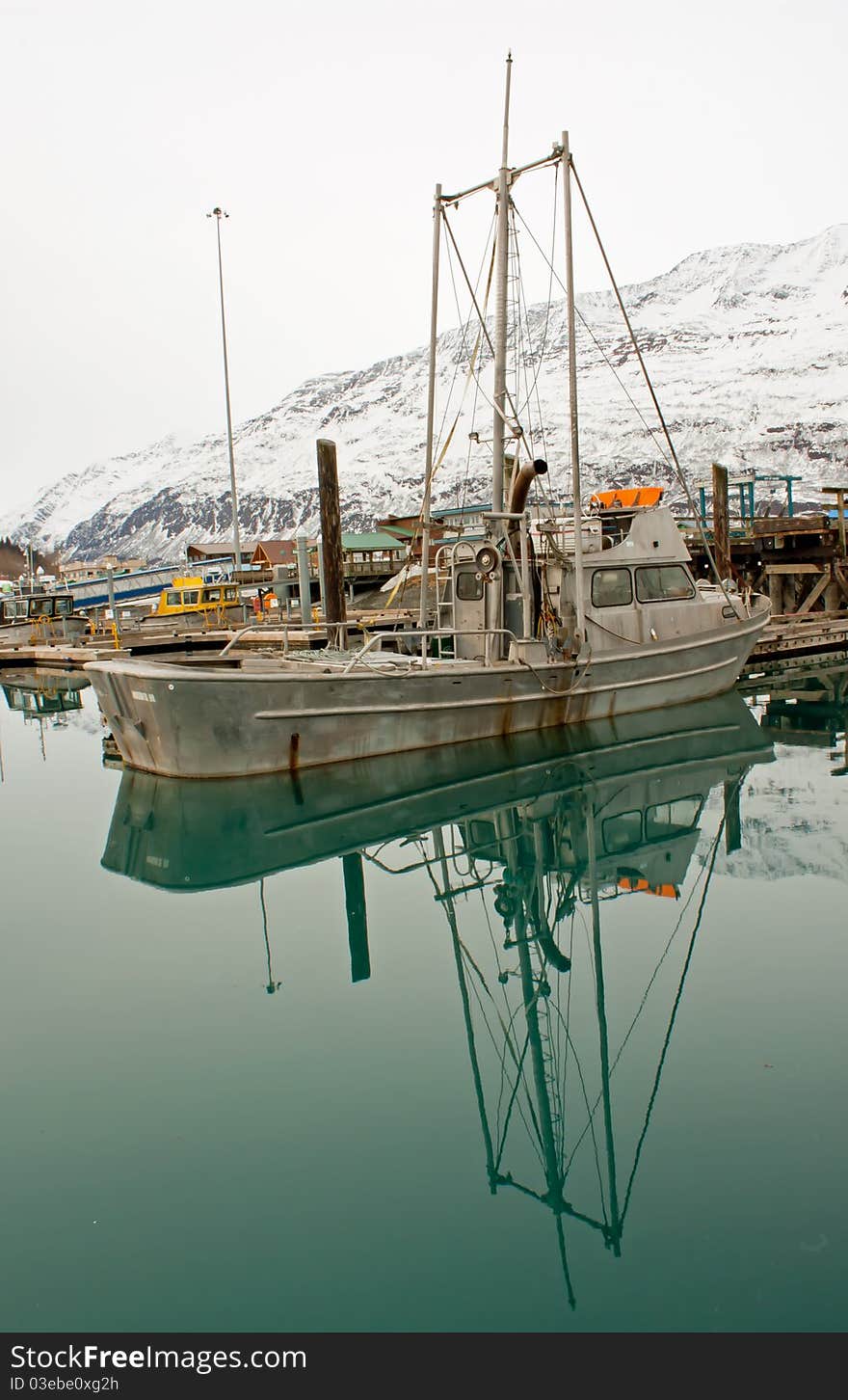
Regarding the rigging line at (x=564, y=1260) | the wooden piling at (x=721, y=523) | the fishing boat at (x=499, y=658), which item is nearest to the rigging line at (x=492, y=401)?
the fishing boat at (x=499, y=658)

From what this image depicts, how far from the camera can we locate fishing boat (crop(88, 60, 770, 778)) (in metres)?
13.0

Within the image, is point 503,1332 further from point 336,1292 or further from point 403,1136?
point 403,1136

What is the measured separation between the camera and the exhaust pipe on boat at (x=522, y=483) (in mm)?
13661

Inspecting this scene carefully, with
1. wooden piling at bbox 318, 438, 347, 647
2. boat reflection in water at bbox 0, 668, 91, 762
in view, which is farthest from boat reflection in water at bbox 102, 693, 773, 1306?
boat reflection in water at bbox 0, 668, 91, 762

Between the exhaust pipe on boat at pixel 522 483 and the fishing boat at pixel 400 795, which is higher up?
the exhaust pipe on boat at pixel 522 483

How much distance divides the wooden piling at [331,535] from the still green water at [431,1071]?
9184mm

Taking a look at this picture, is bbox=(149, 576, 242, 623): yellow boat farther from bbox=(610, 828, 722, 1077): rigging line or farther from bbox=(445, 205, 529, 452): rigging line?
bbox=(610, 828, 722, 1077): rigging line

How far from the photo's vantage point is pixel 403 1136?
4.96 m

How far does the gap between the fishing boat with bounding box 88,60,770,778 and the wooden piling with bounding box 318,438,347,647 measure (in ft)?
9.63

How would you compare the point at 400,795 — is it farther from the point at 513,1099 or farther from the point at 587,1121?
the point at 587,1121

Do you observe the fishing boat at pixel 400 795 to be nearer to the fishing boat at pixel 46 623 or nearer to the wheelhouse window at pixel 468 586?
the wheelhouse window at pixel 468 586

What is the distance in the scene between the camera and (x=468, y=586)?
1639cm

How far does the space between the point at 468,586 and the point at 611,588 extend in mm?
2375
